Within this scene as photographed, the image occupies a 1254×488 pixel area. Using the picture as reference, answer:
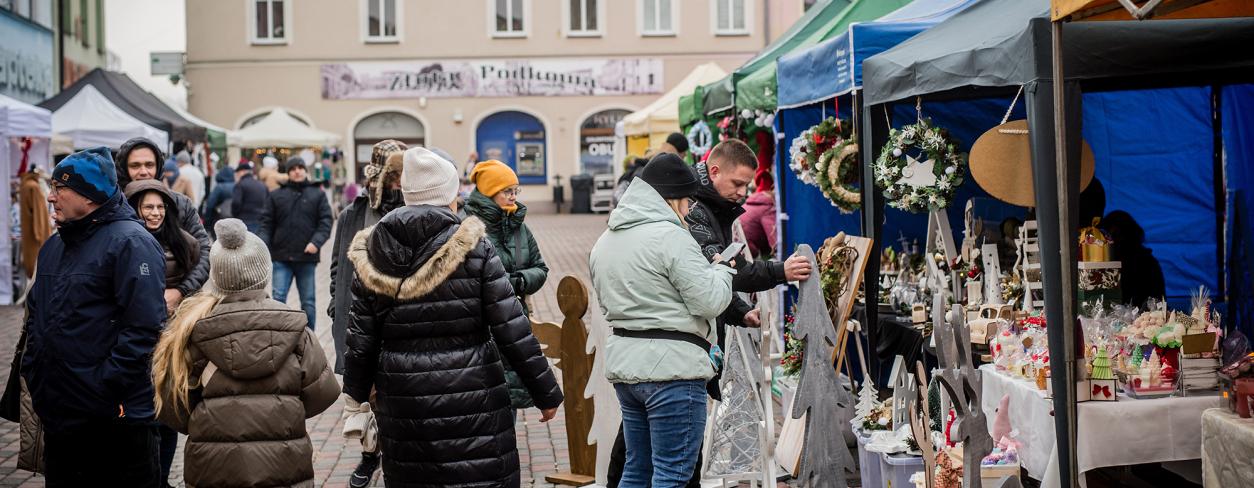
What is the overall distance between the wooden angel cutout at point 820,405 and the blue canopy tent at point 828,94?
1719 mm

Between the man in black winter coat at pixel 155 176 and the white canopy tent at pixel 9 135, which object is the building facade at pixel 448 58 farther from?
the man in black winter coat at pixel 155 176

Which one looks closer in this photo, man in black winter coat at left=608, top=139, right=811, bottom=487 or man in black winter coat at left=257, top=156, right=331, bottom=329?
man in black winter coat at left=608, top=139, right=811, bottom=487

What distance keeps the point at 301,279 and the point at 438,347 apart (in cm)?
644

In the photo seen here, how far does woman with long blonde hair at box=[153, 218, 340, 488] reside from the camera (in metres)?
4.57

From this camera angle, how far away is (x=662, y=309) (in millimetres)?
4465

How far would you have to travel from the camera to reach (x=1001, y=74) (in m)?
5.09

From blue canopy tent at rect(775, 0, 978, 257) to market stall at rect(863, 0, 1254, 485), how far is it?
1.41ft

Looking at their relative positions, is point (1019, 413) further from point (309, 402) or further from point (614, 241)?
point (309, 402)

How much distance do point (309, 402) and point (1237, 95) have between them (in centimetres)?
567

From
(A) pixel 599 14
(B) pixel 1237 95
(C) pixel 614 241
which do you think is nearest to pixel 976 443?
(C) pixel 614 241

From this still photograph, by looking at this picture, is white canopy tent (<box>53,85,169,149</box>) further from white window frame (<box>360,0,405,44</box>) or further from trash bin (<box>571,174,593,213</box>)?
trash bin (<box>571,174,593,213</box>)

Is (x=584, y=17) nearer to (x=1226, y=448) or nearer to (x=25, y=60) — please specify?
(x=25, y=60)

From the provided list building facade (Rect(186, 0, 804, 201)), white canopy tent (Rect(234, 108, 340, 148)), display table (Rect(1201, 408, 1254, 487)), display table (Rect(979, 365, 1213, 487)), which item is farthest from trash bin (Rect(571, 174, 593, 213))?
display table (Rect(1201, 408, 1254, 487))

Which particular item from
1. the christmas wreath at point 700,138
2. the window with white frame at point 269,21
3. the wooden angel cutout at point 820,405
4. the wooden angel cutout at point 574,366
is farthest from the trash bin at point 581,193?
the wooden angel cutout at point 820,405
